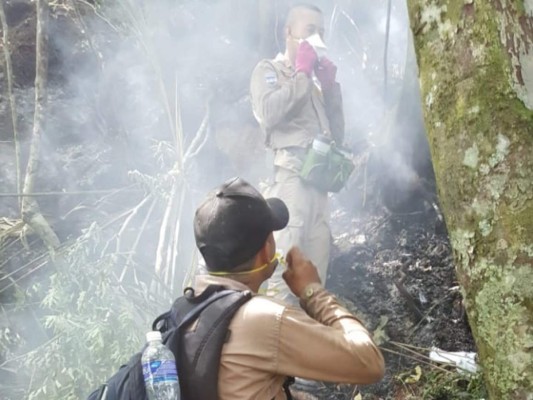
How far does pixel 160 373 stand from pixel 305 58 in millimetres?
2951

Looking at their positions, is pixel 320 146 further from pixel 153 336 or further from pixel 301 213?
pixel 153 336

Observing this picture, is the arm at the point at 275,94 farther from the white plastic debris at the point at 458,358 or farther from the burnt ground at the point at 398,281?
the white plastic debris at the point at 458,358

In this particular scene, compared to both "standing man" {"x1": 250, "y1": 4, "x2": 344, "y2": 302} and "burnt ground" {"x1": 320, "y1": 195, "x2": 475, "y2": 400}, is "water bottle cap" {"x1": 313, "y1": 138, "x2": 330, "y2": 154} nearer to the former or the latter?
"standing man" {"x1": 250, "y1": 4, "x2": 344, "y2": 302}

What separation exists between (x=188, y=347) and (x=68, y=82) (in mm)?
6425

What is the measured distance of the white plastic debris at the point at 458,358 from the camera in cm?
319

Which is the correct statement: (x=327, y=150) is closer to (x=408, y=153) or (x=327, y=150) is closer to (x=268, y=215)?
(x=408, y=153)

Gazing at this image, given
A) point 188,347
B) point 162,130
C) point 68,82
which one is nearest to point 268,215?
point 188,347

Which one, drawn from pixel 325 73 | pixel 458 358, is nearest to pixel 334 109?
pixel 325 73

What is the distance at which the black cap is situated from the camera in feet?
6.36

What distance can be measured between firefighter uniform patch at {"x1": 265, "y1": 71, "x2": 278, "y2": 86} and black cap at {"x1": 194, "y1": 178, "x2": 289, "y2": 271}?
7.33 ft

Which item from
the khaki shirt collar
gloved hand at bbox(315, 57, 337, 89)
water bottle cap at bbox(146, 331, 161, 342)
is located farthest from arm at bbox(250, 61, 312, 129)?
water bottle cap at bbox(146, 331, 161, 342)

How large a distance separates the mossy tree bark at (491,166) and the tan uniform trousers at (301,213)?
2.77 metres

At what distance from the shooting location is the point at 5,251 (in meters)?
5.07

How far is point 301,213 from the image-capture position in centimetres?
417
